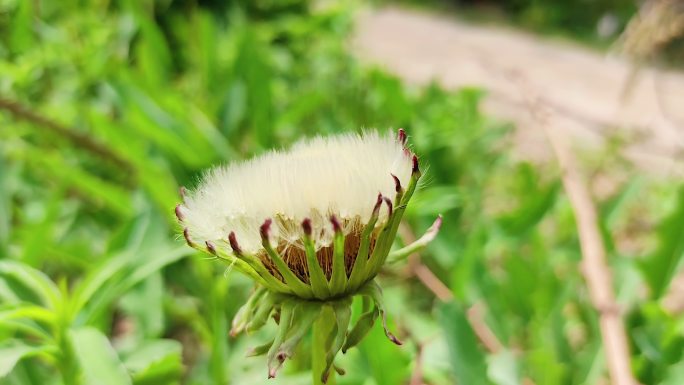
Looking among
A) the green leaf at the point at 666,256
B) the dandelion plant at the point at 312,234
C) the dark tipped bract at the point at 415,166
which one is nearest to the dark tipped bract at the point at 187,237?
the dandelion plant at the point at 312,234

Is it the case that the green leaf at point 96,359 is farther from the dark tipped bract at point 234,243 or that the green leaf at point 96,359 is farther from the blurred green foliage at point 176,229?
the dark tipped bract at point 234,243

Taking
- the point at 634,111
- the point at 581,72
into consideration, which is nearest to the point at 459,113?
the point at 634,111

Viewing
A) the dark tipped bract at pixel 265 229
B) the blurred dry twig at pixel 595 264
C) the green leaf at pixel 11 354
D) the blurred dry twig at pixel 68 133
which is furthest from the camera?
the blurred dry twig at pixel 68 133

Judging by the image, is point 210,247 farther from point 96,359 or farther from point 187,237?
point 96,359

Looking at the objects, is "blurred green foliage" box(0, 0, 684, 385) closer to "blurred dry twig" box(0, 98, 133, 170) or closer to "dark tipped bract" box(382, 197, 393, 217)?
"blurred dry twig" box(0, 98, 133, 170)

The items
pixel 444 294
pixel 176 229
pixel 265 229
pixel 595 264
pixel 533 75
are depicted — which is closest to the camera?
pixel 265 229

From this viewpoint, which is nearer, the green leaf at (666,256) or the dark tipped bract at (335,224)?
the dark tipped bract at (335,224)

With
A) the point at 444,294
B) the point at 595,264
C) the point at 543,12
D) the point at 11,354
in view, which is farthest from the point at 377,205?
the point at 543,12

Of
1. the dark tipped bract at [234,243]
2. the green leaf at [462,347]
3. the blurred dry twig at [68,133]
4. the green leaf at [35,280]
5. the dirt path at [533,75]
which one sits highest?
the dark tipped bract at [234,243]
